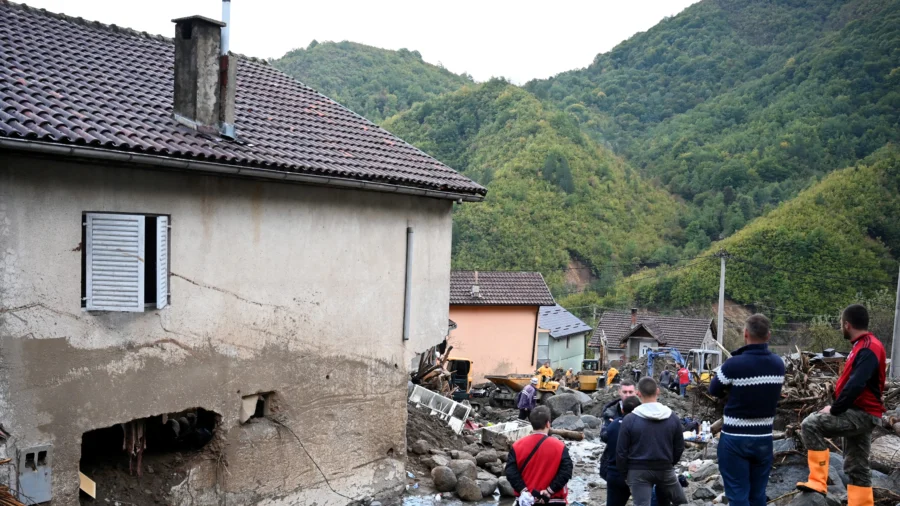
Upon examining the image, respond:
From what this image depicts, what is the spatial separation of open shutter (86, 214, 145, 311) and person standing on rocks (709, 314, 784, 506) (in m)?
6.01

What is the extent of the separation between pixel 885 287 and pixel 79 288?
193 ft

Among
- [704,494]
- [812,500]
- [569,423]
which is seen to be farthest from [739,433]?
[569,423]

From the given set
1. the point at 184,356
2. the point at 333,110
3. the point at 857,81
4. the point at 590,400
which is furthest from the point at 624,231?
the point at 184,356

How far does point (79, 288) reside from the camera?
8.57 metres

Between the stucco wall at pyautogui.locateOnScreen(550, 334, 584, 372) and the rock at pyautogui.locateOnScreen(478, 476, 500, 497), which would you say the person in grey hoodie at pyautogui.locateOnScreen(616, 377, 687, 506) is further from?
the stucco wall at pyautogui.locateOnScreen(550, 334, 584, 372)

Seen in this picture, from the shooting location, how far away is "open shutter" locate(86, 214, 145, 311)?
8625 mm

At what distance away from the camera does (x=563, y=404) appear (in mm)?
25703

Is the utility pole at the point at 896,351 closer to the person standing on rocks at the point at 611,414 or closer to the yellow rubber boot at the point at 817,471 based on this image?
the yellow rubber boot at the point at 817,471

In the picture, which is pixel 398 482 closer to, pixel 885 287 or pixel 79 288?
pixel 79 288

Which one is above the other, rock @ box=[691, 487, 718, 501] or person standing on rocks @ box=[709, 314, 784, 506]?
person standing on rocks @ box=[709, 314, 784, 506]

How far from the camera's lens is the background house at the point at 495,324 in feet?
115

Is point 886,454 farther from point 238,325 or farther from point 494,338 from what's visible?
point 494,338

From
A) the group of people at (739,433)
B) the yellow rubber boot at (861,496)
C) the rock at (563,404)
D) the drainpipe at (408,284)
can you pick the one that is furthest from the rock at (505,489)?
the rock at (563,404)

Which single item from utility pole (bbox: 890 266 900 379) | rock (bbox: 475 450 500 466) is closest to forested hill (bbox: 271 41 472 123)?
utility pole (bbox: 890 266 900 379)
